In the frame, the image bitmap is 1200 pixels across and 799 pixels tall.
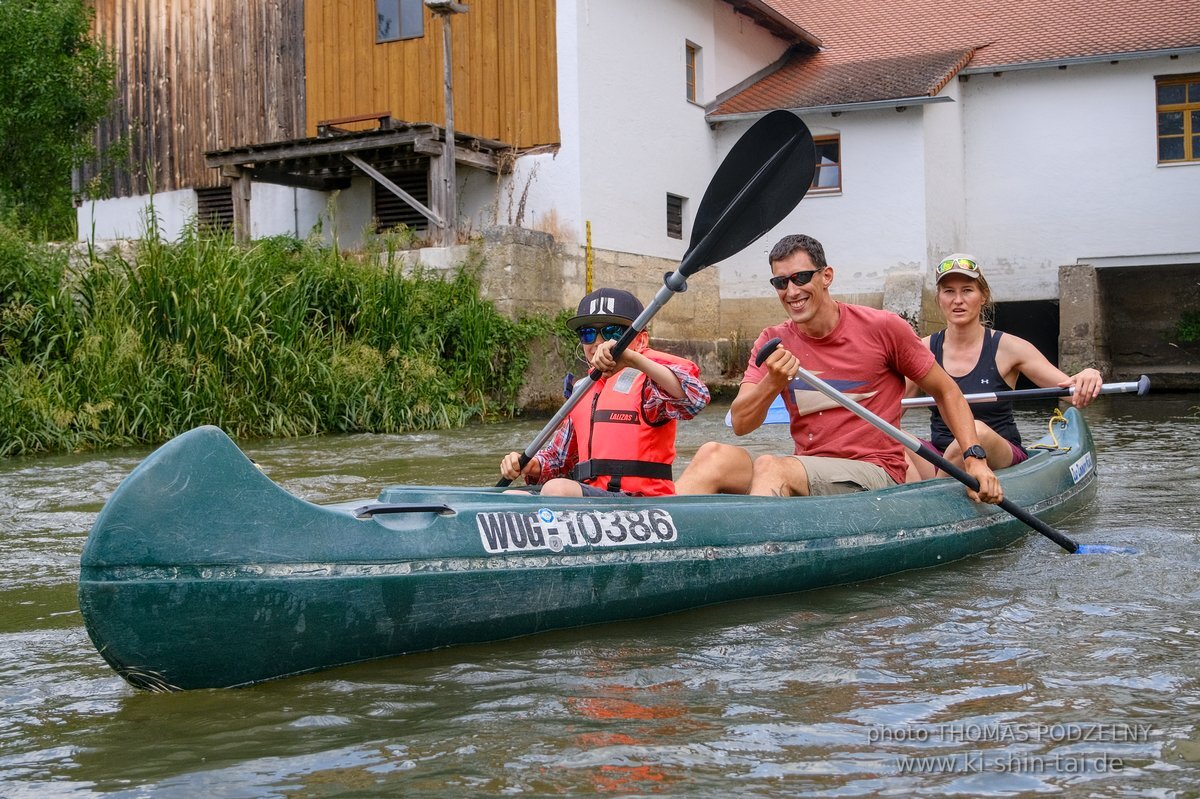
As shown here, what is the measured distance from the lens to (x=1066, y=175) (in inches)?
697

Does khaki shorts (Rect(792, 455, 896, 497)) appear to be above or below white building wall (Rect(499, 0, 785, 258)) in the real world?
below

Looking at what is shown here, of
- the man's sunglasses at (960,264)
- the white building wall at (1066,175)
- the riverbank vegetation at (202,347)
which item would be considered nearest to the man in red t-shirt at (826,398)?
the man's sunglasses at (960,264)

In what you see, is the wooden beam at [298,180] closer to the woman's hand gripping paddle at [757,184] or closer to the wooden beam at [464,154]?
the wooden beam at [464,154]

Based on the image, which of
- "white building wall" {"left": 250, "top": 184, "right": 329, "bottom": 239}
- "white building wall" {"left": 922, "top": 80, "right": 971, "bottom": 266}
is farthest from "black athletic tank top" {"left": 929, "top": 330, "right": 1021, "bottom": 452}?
"white building wall" {"left": 250, "top": 184, "right": 329, "bottom": 239}

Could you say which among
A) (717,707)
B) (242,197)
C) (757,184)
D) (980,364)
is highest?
(242,197)

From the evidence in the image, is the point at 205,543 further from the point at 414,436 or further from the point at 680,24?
the point at 680,24

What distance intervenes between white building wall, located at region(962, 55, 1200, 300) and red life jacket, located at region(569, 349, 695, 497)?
14.9 metres

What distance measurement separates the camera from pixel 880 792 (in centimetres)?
241

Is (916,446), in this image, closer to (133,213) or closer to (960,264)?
(960,264)

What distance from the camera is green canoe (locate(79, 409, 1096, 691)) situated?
3039 millimetres

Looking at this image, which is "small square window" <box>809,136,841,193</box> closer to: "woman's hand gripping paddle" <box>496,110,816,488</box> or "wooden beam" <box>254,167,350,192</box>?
"wooden beam" <box>254,167,350,192</box>

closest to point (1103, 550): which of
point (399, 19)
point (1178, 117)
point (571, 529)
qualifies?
point (571, 529)

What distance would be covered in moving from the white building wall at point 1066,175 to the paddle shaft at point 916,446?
1381 centimetres

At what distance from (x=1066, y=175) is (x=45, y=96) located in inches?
551
